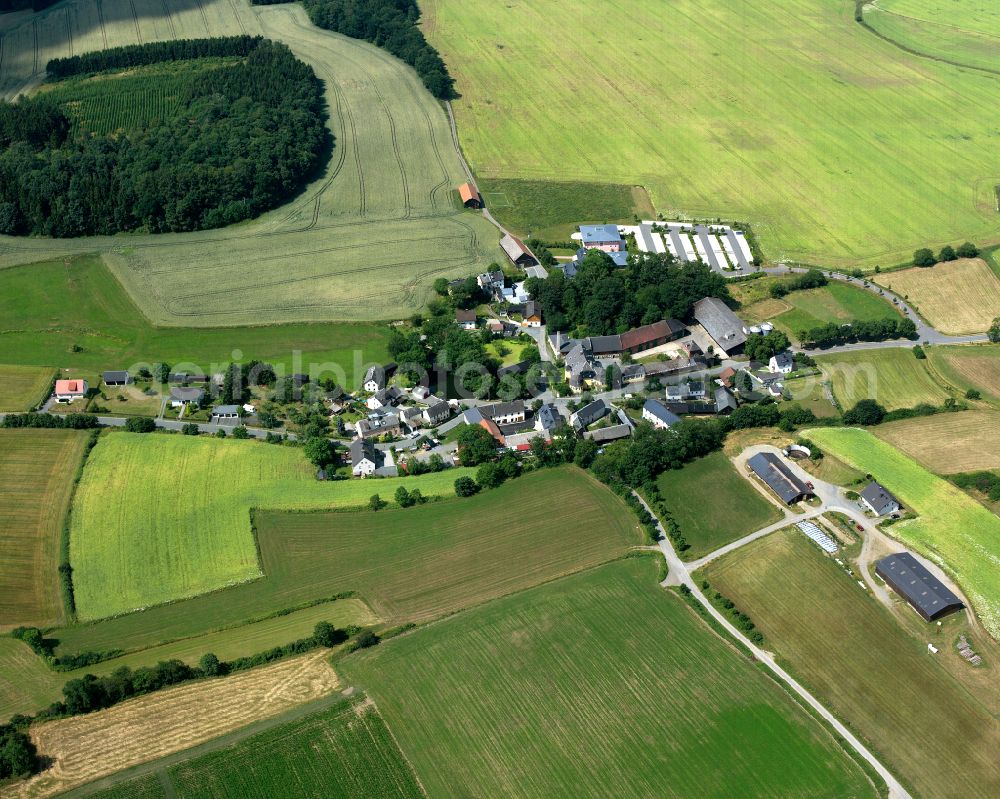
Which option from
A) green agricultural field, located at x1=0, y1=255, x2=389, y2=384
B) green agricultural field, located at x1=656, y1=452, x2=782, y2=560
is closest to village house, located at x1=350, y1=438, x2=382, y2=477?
green agricultural field, located at x1=0, y1=255, x2=389, y2=384

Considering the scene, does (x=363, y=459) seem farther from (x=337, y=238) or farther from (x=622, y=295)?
(x=337, y=238)

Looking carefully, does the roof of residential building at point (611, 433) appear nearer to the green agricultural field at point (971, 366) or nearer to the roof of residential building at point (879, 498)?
the roof of residential building at point (879, 498)

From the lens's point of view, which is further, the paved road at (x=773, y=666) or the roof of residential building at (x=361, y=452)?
the roof of residential building at (x=361, y=452)

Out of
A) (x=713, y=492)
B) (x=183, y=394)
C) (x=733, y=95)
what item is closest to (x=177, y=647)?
(x=183, y=394)

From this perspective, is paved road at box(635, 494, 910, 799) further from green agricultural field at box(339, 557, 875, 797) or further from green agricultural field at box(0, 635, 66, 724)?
green agricultural field at box(0, 635, 66, 724)

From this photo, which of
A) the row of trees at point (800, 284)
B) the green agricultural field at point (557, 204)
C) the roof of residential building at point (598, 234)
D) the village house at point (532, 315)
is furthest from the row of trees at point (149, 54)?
the row of trees at point (800, 284)

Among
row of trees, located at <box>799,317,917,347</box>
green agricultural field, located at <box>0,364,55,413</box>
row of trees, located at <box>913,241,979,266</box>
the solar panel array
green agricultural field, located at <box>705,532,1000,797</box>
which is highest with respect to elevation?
row of trees, located at <box>913,241,979,266</box>

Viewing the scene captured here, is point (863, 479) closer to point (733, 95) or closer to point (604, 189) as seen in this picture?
point (604, 189)
